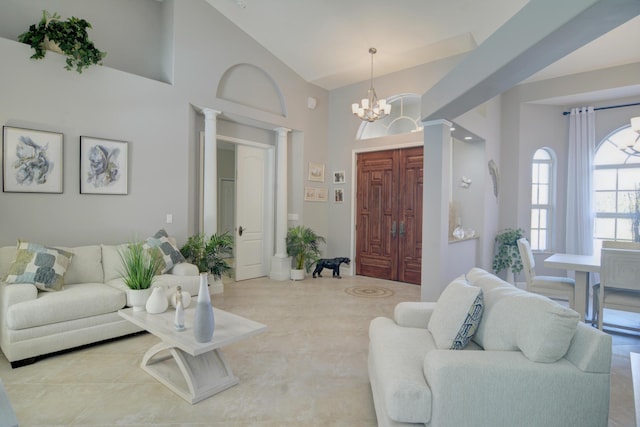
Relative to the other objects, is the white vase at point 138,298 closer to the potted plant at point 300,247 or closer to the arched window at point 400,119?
the potted plant at point 300,247

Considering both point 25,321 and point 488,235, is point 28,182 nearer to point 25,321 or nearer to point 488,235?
point 25,321

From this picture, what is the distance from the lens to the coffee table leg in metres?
2.30

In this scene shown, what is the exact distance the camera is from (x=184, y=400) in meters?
2.28

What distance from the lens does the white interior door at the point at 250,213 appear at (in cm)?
591

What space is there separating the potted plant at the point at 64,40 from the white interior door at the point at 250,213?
8.15 ft

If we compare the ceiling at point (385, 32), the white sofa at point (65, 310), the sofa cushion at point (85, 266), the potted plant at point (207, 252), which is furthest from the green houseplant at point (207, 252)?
the ceiling at point (385, 32)

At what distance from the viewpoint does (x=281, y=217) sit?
20.2ft

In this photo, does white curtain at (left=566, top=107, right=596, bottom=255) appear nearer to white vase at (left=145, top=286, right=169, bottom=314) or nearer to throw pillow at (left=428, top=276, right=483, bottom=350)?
throw pillow at (left=428, top=276, right=483, bottom=350)

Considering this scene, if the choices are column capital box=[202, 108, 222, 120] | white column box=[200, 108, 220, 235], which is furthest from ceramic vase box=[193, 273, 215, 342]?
column capital box=[202, 108, 222, 120]

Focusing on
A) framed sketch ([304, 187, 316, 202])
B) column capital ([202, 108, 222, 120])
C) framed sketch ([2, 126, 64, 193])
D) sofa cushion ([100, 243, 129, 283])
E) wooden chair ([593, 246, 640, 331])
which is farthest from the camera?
framed sketch ([304, 187, 316, 202])

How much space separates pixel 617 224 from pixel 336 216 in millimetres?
4599

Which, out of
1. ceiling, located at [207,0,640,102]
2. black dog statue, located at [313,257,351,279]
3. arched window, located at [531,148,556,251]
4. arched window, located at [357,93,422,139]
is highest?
ceiling, located at [207,0,640,102]

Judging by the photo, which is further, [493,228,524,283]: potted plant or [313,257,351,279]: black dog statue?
[313,257,351,279]: black dog statue

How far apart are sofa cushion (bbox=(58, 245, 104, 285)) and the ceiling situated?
3638 mm
